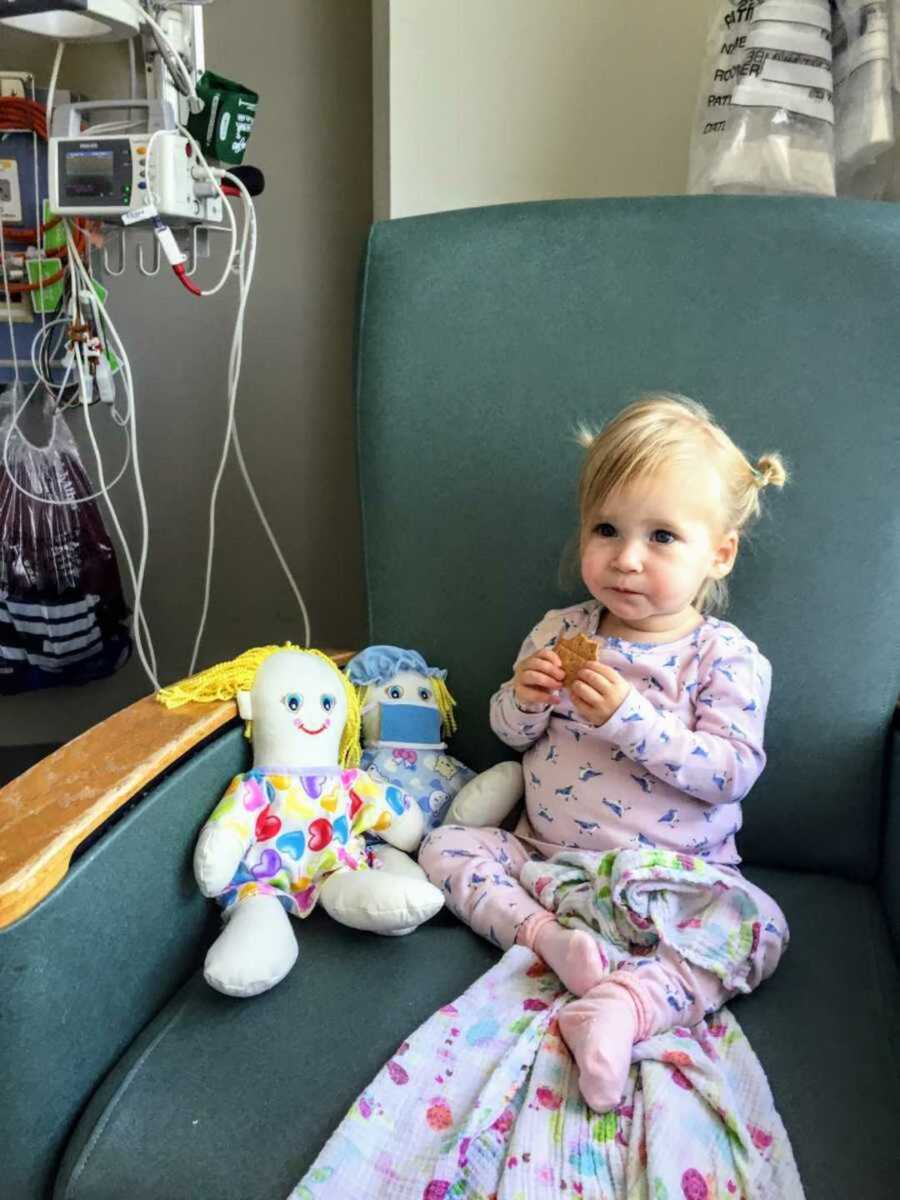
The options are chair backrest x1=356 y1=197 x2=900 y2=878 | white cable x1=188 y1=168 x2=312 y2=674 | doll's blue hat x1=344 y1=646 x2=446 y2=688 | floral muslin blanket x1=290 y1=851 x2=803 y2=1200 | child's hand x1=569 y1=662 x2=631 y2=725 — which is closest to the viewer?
floral muslin blanket x1=290 y1=851 x2=803 y2=1200

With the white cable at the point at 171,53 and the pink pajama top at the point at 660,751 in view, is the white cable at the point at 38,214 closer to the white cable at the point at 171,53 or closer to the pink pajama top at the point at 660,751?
the white cable at the point at 171,53

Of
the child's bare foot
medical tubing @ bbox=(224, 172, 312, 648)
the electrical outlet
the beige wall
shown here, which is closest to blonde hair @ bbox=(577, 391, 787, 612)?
the child's bare foot

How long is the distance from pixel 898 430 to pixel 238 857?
80cm

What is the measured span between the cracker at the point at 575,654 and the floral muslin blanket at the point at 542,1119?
0.25m

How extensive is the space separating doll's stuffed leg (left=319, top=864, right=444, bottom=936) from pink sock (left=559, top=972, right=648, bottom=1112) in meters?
0.17

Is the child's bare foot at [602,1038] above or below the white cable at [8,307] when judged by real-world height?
below

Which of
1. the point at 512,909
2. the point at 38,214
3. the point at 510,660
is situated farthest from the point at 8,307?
the point at 512,909

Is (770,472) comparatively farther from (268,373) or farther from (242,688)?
(268,373)

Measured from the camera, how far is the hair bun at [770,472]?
1096mm

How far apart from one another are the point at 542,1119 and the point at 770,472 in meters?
0.65

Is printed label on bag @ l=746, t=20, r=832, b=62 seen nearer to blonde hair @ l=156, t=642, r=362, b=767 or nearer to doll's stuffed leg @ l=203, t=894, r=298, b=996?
blonde hair @ l=156, t=642, r=362, b=767

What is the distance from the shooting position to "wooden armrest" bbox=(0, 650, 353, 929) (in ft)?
2.62

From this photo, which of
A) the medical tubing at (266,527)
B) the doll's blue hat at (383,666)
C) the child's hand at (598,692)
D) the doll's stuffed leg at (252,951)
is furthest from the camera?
the medical tubing at (266,527)

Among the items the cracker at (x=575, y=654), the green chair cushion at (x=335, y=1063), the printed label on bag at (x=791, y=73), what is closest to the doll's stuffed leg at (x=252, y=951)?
the green chair cushion at (x=335, y=1063)
